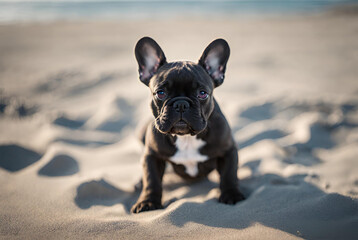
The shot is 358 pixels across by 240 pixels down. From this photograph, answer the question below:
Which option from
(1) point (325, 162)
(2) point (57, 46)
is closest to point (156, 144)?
(1) point (325, 162)

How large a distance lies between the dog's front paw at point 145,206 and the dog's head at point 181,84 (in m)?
0.63

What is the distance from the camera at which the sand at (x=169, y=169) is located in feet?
7.58

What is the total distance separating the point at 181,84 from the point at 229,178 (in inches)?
35.8

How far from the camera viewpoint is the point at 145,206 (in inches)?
103

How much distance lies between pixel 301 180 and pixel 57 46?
8573 millimetres

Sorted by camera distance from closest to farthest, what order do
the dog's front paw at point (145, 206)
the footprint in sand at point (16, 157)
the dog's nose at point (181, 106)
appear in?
the dog's nose at point (181, 106) < the dog's front paw at point (145, 206) < the footprint in sand at point (16, 157)

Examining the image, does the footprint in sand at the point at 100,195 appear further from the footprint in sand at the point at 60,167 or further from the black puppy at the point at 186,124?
the footprint in sand at the point at 60,167

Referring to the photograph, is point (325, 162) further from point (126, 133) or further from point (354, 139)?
point (126, 133)

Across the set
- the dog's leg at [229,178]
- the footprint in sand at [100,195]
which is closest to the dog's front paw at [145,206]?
the footprint in sand at [100,195]

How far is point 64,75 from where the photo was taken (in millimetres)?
6996

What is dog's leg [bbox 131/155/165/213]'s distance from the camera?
263cm

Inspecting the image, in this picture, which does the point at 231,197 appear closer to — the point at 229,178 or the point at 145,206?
the point at 229,178

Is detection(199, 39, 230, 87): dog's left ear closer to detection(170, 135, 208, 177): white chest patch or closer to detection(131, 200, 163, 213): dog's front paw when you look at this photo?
detection(170, 135, 208, 177): white chest patch

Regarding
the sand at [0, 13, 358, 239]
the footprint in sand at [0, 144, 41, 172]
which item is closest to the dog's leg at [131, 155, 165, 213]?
the sand at [0, 13, 358, 239]
